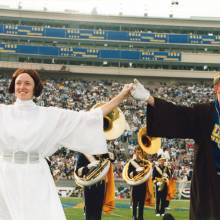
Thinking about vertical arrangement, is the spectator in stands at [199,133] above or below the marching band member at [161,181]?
above

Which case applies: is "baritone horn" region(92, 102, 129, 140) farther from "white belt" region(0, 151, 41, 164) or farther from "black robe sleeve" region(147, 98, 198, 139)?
"white belt" region(0, 151, 41, 164)

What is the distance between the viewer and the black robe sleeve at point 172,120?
5.36m

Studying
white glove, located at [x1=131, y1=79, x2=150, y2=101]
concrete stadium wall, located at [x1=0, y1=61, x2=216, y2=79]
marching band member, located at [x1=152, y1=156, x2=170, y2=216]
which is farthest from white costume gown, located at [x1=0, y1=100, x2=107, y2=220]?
concrete stadium wall, located at [x1=0, y1=61, x2=216, y2=79]

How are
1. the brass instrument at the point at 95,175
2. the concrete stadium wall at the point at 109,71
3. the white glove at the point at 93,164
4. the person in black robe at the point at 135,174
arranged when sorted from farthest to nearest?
1. the concrete stadium wall at the point at 109,71
2. the person in black robe at the point at 135,174
3. the brass instrument at the point at 95,175
4. the white glove at the point at 93,164

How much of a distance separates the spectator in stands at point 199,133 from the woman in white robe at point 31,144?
1.21 feet

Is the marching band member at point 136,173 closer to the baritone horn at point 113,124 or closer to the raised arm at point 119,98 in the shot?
the baritone horn at point 113,124

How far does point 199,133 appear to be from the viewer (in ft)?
17.5

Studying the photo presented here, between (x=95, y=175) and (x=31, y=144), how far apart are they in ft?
19.3

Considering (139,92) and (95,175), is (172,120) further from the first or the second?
(95,175)

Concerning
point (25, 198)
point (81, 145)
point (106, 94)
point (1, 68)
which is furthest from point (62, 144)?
point (1, 68)

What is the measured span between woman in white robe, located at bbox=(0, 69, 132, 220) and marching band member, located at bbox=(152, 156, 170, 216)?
37.7ft

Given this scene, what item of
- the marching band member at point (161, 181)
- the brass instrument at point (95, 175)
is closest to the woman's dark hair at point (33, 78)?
the brass instrument at point (95, 175)

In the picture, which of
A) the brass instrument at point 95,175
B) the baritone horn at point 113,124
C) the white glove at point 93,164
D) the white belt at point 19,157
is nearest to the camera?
the white belt at point 19,157

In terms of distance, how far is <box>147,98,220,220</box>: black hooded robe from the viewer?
519 centimetres
